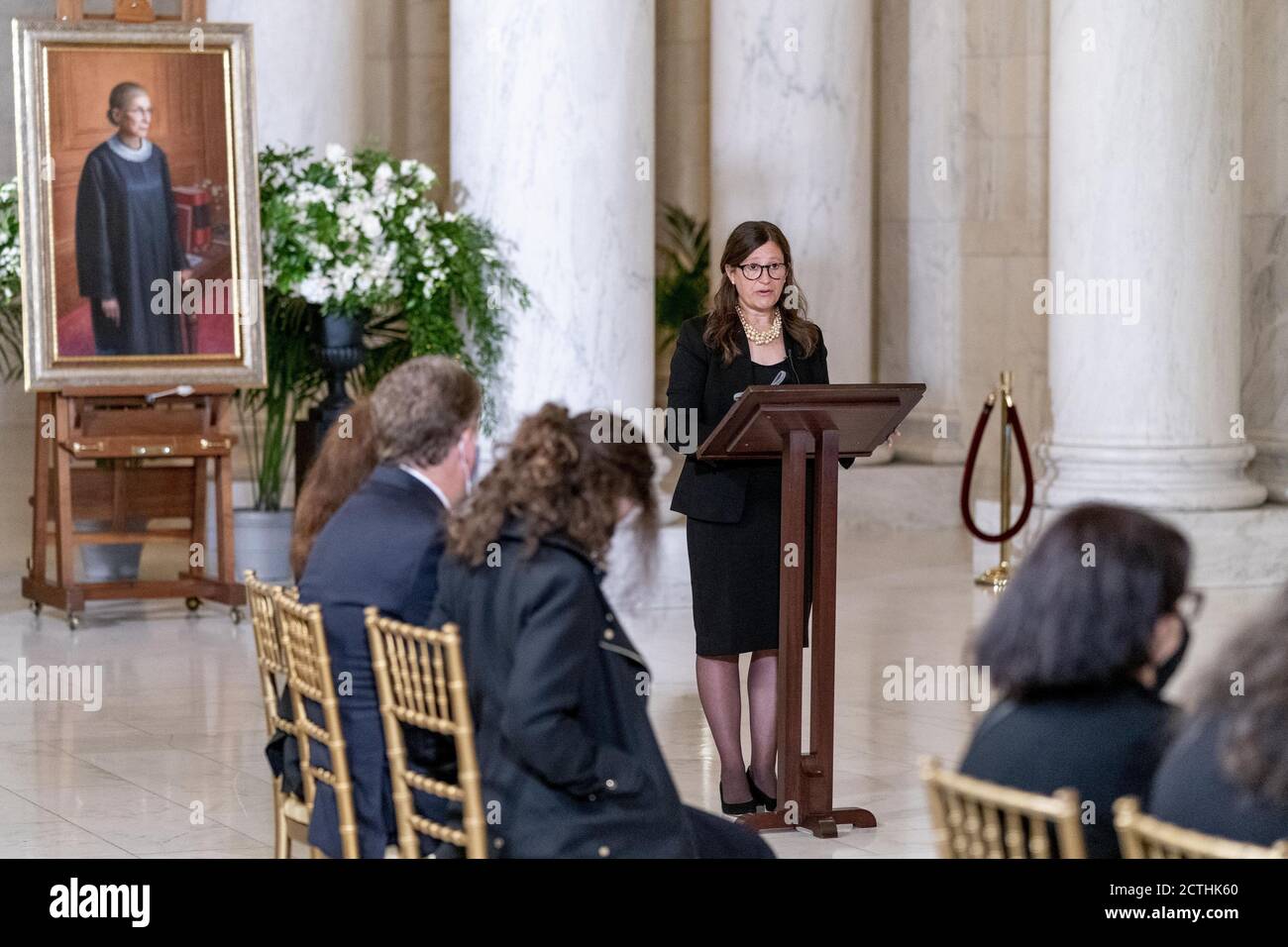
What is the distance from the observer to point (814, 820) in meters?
5.68

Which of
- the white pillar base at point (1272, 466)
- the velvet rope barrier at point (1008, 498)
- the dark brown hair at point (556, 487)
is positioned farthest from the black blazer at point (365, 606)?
the white pillar base at point (1272, 466)

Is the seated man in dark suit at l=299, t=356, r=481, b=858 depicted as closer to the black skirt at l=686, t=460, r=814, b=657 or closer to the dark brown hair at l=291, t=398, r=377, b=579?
the dark brown hair at l=291, t=398, r=377, b=579

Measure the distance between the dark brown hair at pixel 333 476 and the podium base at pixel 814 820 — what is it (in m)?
1.70

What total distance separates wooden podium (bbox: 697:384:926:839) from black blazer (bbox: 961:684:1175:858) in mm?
2545

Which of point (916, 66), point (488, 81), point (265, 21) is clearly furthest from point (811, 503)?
point (916, 66)

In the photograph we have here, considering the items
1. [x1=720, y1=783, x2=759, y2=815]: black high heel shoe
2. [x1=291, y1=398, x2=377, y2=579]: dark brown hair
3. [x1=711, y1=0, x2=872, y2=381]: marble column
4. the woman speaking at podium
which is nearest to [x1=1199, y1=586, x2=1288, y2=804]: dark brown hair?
[x1=291, y1=398, x2=377, y2=579]: dark brown hair

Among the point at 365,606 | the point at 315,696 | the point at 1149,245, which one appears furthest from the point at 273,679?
the point at 1149,245

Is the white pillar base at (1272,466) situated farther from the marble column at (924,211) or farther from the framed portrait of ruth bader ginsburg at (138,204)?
the framed portrait of ruth bader ginsburg at (138,204)

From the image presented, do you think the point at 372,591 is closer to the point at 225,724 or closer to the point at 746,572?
the point at 746,572

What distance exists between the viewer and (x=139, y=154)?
917 cm

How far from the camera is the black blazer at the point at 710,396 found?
19.2ft
